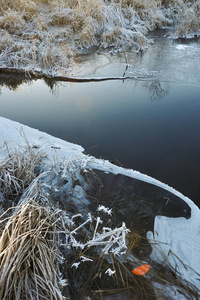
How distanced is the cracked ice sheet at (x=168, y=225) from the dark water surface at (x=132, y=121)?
0.55 ft

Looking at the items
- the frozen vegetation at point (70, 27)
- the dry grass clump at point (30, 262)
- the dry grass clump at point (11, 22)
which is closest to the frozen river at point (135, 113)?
the frozen vegetation at point (70, 27)

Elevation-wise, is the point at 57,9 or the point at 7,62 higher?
the point at 57,9

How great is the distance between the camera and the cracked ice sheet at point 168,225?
1506mm

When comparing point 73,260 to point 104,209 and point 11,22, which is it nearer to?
point 104,209

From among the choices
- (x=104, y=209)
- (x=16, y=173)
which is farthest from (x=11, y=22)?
(x=104, y=209)

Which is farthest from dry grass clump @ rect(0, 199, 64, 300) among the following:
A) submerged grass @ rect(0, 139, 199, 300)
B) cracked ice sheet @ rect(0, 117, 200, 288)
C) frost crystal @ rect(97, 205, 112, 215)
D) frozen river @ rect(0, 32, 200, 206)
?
frozen river @ rect(0, 32, 200, 206)

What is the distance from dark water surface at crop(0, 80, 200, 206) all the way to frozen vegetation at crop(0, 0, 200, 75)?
1.08 m

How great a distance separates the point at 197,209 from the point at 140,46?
485 cm

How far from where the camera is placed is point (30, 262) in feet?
4.39

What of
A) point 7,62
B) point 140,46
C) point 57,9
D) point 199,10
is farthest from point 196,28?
point 7,62

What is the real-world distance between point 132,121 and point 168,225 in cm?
167

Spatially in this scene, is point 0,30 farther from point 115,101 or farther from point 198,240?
point 198,240

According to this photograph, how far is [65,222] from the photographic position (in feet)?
5.53

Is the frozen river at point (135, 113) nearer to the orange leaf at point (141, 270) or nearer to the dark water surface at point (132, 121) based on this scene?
the dark water surface at point (132, 121)
